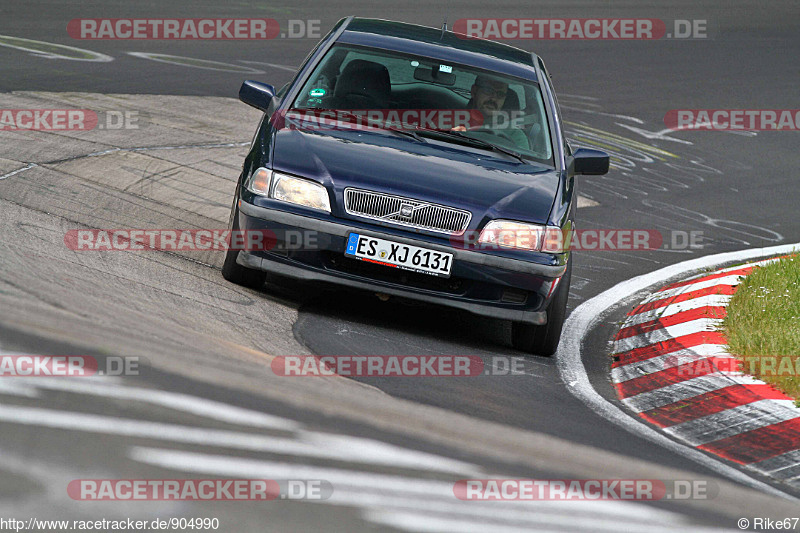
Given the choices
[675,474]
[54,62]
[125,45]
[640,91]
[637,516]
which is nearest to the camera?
[637,516]

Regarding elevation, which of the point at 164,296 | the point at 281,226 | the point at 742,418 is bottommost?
the point at 742,418

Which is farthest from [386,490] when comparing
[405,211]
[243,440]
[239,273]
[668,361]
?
[668,361]

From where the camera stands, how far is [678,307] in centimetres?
777

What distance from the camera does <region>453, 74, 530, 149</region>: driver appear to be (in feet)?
23.3

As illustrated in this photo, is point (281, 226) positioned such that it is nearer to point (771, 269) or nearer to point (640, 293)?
point (640, 293)

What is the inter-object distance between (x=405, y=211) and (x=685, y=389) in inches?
73.5

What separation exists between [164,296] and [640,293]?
4039 millimetres

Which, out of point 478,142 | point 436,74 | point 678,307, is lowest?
point 678,307

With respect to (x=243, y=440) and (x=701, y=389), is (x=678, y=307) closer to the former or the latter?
(x=701, y=389)

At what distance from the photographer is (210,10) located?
810 inches

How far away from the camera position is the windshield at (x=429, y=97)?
701 cm

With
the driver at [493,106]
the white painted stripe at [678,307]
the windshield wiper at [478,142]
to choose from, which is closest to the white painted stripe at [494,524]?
the windshield wiper at [478,142]

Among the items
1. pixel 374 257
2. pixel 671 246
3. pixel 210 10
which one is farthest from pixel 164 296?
pixel 210 10

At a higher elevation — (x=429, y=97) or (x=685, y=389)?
(x=429, y=97)
